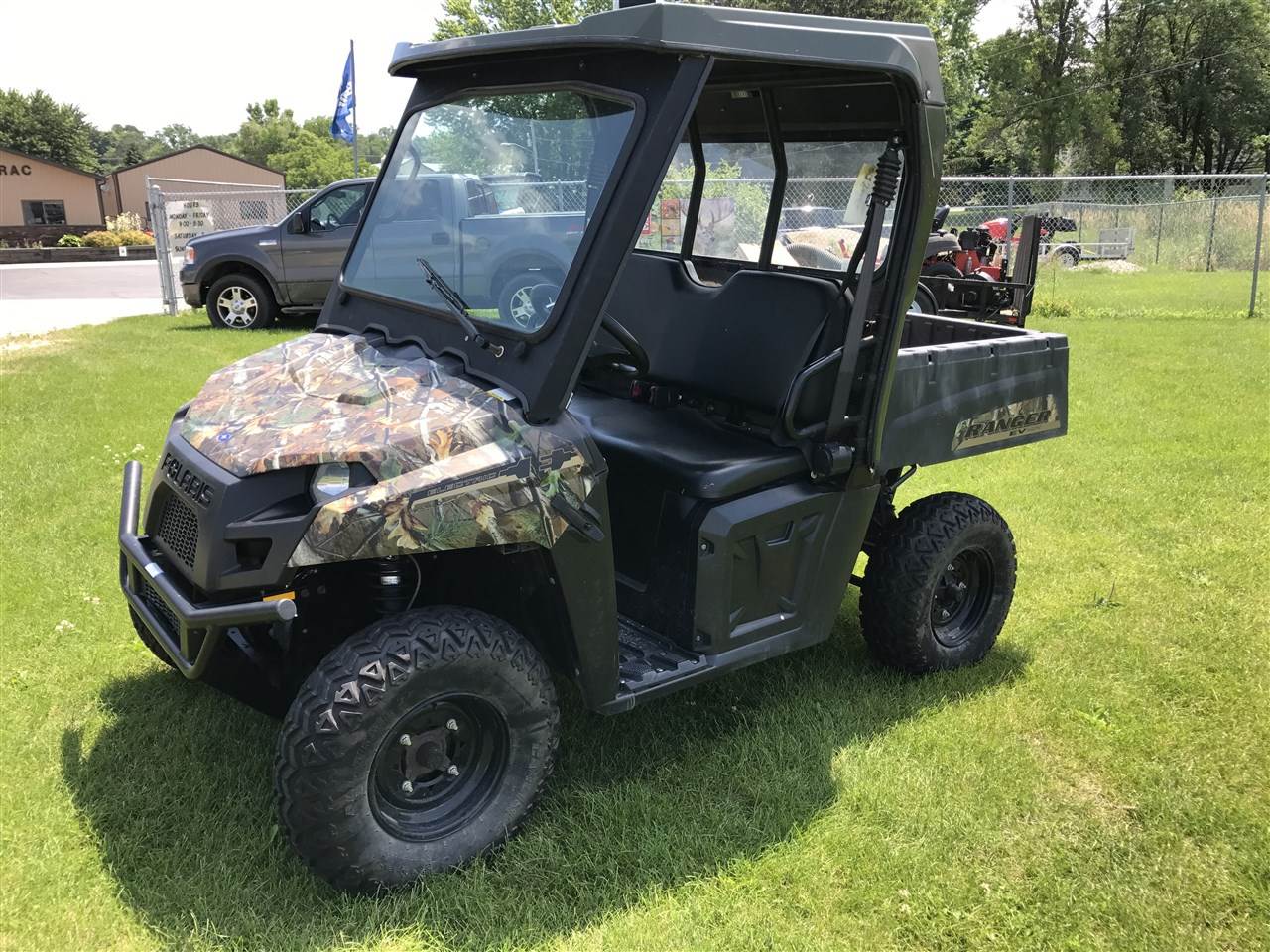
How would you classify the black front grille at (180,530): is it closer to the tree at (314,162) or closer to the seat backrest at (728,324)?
the seat backrest at (728,324)

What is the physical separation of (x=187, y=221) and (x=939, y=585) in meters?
14.2

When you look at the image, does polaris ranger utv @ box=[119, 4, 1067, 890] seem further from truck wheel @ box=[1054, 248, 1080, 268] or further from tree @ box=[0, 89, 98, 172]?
tree @ box=[0, 89, 98, 172]

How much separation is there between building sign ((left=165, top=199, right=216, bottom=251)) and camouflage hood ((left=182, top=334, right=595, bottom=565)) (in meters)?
13.4

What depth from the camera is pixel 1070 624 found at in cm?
445

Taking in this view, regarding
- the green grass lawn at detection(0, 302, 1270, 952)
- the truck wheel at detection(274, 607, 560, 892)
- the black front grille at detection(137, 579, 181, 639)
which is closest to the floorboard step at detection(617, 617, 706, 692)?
the truck wheel at detection(274, 607, 560, 892)

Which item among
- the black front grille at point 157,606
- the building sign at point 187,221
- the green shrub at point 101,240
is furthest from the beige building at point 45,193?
the black front grille at point 157,606

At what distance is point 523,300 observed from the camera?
9.29ft

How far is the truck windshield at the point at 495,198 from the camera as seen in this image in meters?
2.79

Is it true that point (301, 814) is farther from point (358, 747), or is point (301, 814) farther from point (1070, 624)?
point (1070, 624)

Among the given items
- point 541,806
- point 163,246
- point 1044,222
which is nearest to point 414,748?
point 541,806

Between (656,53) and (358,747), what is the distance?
189 cm

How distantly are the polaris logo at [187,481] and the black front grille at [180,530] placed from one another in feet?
0.17

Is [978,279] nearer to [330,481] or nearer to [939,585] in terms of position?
[939,585]

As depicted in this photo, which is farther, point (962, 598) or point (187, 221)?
point (187, 221)
